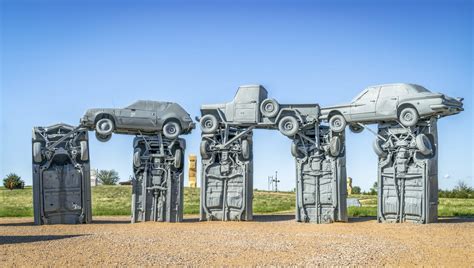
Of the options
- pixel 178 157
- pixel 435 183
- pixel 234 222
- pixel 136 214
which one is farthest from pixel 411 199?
pixel 136 214

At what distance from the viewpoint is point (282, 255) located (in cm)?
1409

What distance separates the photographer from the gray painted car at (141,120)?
2417cm

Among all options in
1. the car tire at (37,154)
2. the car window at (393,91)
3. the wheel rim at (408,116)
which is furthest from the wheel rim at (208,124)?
the wheel rim at (408,116)

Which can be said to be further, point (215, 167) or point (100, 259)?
point (215, 167)

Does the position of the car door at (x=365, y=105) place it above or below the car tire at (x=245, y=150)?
above

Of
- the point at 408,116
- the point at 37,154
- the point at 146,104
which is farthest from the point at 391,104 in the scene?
the point at 37,154

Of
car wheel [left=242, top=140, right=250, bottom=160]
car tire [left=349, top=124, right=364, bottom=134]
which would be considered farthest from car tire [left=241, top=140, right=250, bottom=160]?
car tire [left=349, top=124, right=364, bottom=134]

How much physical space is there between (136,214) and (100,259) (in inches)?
444

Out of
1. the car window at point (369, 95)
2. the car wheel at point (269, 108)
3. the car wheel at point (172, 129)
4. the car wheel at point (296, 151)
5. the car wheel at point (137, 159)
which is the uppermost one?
the car window at point (369, 95)

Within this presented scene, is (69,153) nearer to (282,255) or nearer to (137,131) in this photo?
(137,131)

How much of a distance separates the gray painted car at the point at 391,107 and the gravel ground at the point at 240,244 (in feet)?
14.3

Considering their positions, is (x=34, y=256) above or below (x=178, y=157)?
below

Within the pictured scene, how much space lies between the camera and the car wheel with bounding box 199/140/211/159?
2552 cm

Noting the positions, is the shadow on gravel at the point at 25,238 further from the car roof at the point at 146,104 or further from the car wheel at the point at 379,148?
the car wheel at the point at 379,148
